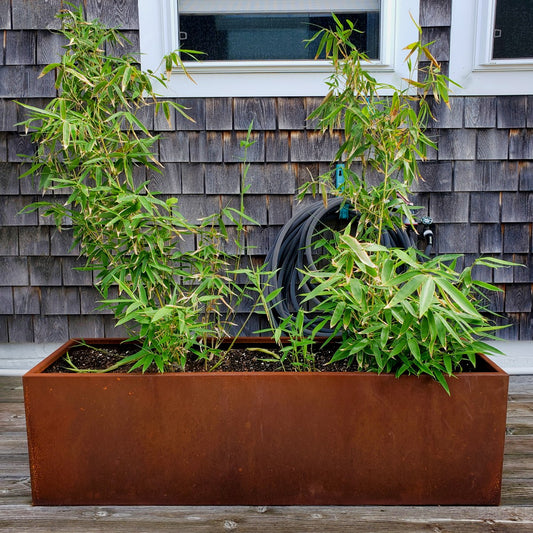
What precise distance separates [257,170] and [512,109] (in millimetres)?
1182

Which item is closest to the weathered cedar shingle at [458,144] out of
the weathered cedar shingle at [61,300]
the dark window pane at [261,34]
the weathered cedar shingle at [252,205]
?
the dark window pane at [261,34]

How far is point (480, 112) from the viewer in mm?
2250

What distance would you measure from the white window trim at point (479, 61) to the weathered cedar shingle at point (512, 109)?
27 millimetres

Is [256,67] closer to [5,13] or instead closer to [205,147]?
[205,147]

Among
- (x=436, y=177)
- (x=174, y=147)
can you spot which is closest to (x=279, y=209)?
(x=174, y=147)

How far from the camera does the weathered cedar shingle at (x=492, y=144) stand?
7.45ft

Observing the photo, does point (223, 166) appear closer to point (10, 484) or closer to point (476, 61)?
point (476, 61)

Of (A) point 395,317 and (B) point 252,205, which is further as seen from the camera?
(B) point 252,205

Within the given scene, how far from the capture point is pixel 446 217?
2324mm

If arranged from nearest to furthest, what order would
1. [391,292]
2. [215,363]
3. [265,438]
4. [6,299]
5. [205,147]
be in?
[391,292]
[265,438]
[215,363]
[205,147]
[6,299]

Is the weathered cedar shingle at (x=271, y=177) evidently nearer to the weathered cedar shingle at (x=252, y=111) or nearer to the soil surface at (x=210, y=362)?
the weathered cedar shingle at (x=252, y=111)

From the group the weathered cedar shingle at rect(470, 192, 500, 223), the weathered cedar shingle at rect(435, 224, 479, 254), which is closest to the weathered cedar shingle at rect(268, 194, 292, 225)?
the weathered cedar shingle at rect(435, 224, 479, 254)

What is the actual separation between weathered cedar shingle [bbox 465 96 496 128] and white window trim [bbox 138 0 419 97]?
0.33m

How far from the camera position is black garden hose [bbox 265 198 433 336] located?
7.01ft
